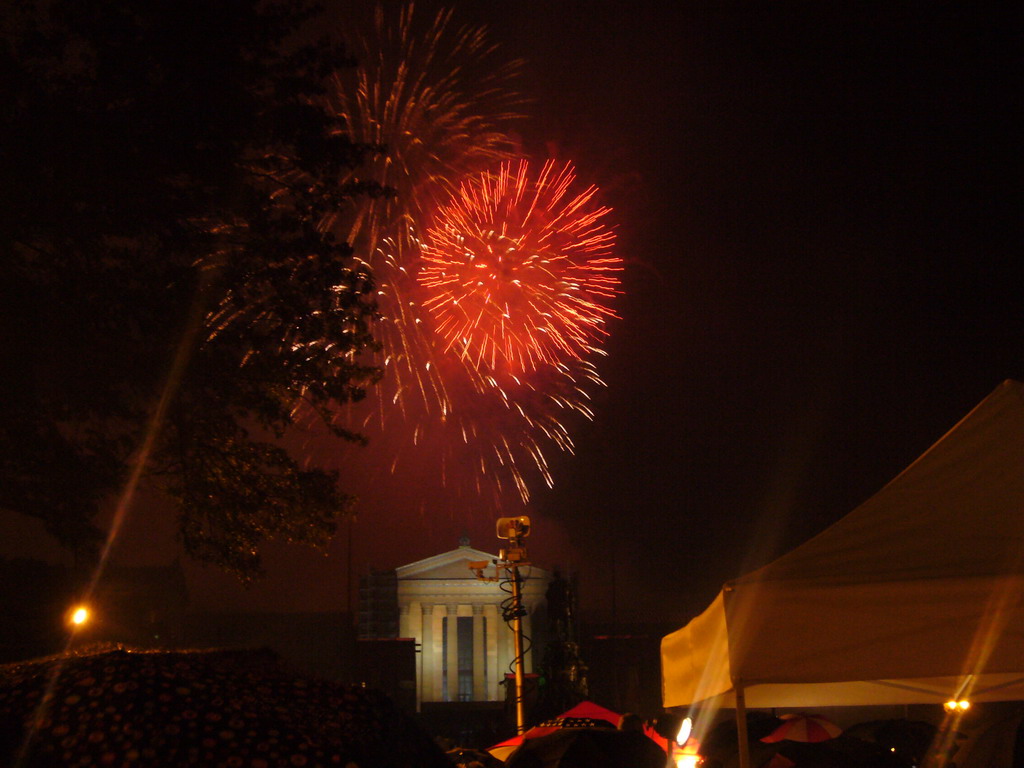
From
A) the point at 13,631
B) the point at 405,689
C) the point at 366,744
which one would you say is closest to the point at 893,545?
the point at 366,744

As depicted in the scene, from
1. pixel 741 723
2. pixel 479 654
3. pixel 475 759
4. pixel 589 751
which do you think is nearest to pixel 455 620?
pixel 479 654

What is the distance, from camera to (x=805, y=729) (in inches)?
377

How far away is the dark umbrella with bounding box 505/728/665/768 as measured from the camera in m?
5.15

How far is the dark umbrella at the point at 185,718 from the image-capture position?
2.47 metres

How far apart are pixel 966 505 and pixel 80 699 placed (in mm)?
4328

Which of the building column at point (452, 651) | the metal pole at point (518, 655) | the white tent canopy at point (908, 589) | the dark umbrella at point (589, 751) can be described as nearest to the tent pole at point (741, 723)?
the white tent canopy at point (908, 589)

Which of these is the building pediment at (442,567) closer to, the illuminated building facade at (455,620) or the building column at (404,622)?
the illuminated building facade at (455,620)

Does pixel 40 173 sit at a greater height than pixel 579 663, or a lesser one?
greater

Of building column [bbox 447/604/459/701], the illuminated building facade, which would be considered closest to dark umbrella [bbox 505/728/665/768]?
the illuminated building facade

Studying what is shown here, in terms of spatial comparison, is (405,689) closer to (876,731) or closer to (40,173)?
(876,731)

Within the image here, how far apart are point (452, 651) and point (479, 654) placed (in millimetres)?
1691

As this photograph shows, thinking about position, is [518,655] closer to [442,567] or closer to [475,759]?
[475,759]

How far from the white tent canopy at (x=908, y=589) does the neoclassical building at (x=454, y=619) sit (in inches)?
2051

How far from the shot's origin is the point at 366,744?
2.65m
